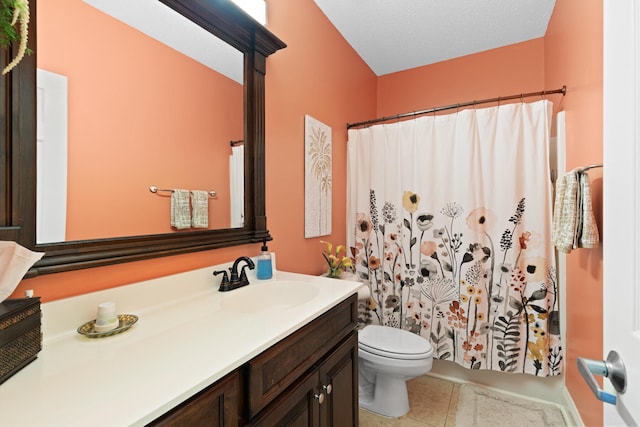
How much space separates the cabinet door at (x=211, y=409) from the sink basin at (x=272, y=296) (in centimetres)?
52

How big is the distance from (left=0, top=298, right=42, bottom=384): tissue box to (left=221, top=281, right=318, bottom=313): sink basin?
1.95 ft

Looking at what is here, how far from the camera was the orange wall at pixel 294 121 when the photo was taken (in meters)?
1.56

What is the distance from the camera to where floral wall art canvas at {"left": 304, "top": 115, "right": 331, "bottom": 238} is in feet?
6.08

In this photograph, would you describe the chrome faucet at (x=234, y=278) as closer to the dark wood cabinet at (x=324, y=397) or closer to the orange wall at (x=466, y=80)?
the dark wood cabinet at (x=324, y=397)

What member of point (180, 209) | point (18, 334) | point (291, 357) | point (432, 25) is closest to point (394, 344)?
point (291, 357)

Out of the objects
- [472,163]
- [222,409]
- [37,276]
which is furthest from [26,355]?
[472,163]

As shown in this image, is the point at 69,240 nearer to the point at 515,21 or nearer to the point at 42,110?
the point at 42,110

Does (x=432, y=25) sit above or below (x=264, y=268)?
above

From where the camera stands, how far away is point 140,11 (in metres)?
1.01

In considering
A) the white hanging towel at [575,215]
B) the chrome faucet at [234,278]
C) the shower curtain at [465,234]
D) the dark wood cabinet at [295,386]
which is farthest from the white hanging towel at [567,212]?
the chrome faucet at [234,278]

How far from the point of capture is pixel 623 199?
0.51 meters

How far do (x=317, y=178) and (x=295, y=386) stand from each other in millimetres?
1317

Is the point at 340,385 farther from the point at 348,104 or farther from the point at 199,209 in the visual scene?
the point at 348,104

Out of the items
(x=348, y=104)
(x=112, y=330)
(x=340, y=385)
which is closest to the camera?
(x=112, y=330)
